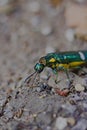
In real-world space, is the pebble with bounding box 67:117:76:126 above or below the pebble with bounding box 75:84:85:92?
below

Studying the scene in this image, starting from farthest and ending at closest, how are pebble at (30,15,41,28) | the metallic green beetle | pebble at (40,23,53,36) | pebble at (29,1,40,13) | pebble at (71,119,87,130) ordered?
1. pebble at (29,1,40,13)
2. pebble at (30,15,41,28)
3. pebble at (40,23,53,36)
4. the metallic green beetle
5. pebble at (71,119,87,130)

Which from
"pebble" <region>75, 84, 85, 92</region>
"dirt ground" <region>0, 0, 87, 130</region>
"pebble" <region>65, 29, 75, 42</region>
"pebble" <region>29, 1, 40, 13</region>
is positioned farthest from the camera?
"pebble" <region>29, 1, 40, 13</region>

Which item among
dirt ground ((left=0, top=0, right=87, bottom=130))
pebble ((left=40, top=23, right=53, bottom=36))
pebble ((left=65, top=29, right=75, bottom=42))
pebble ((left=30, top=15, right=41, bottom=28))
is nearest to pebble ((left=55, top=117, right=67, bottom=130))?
dirt ground ((left=0, top=0, right=87, bottom=130))

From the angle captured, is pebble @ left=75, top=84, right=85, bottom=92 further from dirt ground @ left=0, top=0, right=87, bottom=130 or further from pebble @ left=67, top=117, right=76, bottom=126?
pebble @ left=67, top=117, right=76, bottom=126

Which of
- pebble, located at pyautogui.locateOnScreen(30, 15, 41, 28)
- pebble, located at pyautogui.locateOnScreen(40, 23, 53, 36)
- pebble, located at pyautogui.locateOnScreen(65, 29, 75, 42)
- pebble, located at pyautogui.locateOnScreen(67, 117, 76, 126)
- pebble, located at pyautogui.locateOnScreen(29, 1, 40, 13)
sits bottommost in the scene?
pebble, located at pyautogui.locateOnScreen(65, 29, 75, 42)

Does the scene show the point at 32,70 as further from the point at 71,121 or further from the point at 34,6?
the point at 34,6

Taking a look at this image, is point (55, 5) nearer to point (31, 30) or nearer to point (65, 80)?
point (31, 30)

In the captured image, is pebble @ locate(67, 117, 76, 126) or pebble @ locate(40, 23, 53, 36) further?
pebble @ locate(40, 23, 53, 36)
